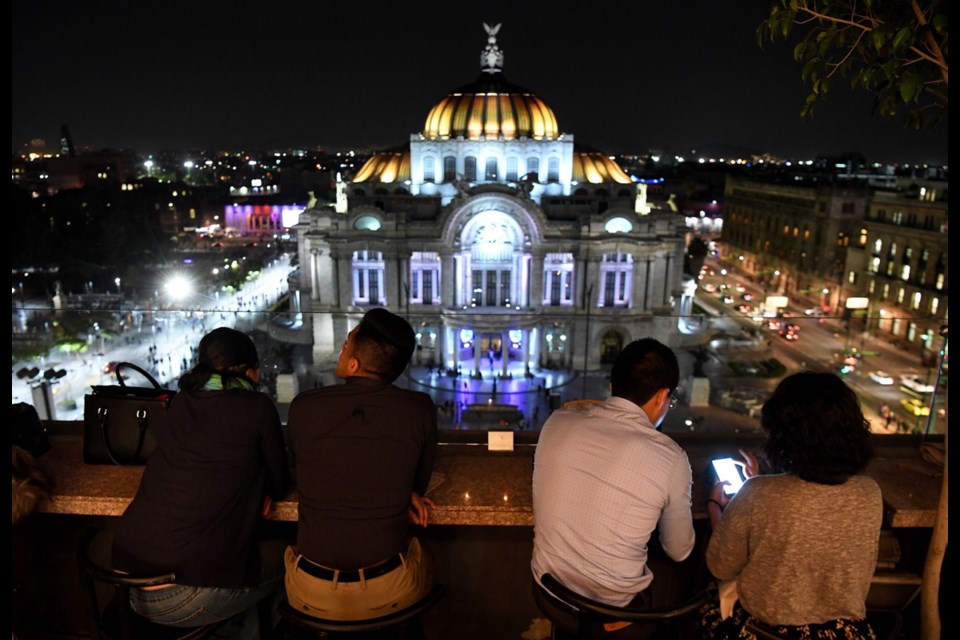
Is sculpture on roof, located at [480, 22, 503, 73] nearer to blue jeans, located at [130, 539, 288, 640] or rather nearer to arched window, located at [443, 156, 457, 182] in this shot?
arched window, located at [443, 156, 457, 182]

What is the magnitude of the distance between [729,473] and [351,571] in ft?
6.56

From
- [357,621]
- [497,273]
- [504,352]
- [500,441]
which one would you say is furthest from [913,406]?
[357,621]

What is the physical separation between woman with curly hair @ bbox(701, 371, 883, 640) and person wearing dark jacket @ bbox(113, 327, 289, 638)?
211cm

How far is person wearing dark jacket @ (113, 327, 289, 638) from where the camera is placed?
2953 mm

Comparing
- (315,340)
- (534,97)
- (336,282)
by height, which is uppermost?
(534,97)

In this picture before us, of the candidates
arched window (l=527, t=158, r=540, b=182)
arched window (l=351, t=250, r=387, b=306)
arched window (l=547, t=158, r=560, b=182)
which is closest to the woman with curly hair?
arched window (l=351, t=250, r=387, b=306)

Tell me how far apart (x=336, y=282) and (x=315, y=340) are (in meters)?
2.70

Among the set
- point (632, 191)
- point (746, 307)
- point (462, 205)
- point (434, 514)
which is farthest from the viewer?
point (746, 307)

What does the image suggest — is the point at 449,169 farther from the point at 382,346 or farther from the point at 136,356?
the point at 382,346

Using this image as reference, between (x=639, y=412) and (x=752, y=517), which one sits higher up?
(x=639, y=412)

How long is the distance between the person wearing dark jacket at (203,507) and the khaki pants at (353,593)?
311mm

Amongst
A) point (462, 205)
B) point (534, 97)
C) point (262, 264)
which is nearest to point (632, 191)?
point (534, 97)

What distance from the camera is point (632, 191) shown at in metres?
35.2

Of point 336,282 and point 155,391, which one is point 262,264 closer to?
point 336,282
